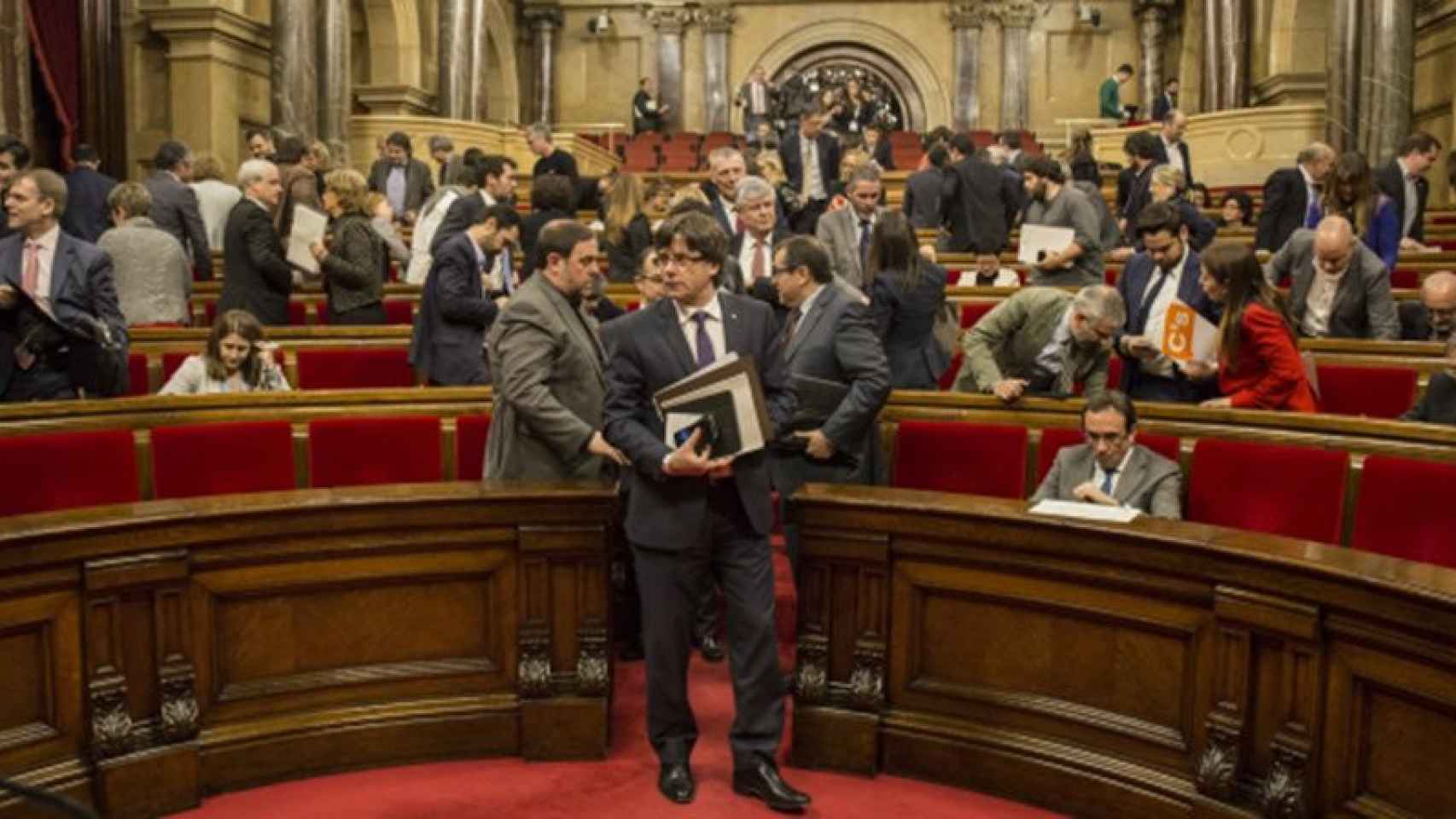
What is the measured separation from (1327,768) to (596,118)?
19760mm

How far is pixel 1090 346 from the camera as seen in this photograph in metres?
4.70

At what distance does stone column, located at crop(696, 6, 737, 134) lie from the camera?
21375mm

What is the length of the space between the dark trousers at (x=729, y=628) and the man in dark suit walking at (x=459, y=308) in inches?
78.8

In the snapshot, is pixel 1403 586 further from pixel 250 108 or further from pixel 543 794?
pixel 250 108

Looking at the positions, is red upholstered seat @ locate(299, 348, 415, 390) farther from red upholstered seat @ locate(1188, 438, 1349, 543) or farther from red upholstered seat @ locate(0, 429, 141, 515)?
red upholstered seat @ locate(1188, 438, 1349, 543)

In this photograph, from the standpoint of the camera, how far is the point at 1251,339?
4.48 m

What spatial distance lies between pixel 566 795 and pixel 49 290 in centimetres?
241

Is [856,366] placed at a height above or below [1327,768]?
above

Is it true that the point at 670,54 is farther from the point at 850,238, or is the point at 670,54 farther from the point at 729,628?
the point at 729,628

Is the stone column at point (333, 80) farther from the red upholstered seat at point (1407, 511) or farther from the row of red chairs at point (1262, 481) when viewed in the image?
the red upholstered seat at point (1407, 511)

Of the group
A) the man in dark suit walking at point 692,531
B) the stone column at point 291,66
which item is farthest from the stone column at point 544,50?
the man in dark suit walking at point 692,531

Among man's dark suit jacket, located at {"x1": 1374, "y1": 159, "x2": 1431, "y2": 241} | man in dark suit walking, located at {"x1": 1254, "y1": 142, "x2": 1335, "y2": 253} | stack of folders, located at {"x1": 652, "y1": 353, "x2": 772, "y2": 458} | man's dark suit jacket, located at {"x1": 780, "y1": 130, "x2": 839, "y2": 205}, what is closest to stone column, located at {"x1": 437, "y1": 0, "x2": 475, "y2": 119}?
man's dark suit jacket, located at {"x1": 780, "y1": 130, "x2": 839, "y2": 205}

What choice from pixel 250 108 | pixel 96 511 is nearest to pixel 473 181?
pixel 96 511

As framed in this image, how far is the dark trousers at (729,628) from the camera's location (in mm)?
3578
